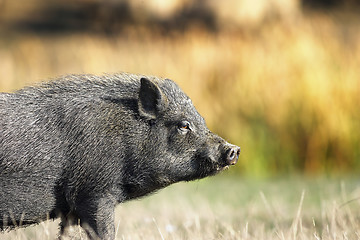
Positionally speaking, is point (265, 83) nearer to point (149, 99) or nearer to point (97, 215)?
point (149, 99)

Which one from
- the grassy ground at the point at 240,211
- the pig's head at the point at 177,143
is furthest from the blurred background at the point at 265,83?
the pig's head at the point at 177,143

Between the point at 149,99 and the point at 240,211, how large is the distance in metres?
3.53

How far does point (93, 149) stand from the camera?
15.2ft

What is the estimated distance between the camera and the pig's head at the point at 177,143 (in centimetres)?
472

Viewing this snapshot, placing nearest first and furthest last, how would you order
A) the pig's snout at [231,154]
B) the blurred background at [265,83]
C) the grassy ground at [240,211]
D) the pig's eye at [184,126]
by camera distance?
1. the pig's snout at [231,154]
2. the pig's eye at [184,126]
3. the grassy ground at [240,211]
4. the blurred background at [265,83]

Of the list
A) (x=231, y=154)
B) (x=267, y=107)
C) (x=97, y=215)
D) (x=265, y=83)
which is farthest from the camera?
(x=265, y=83)

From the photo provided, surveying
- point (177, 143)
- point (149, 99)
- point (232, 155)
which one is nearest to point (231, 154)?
point (232, 155)

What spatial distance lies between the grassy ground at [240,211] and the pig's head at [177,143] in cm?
65

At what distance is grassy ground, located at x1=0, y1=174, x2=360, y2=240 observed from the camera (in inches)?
221

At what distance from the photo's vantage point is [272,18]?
20484 mm

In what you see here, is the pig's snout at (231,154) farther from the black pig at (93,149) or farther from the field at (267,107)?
the field at (267,107)

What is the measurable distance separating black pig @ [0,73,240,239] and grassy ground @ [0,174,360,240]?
Result: 41 cm

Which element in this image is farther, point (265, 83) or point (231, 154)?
point (265, 83)

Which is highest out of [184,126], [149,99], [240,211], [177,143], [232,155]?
[149,99]
